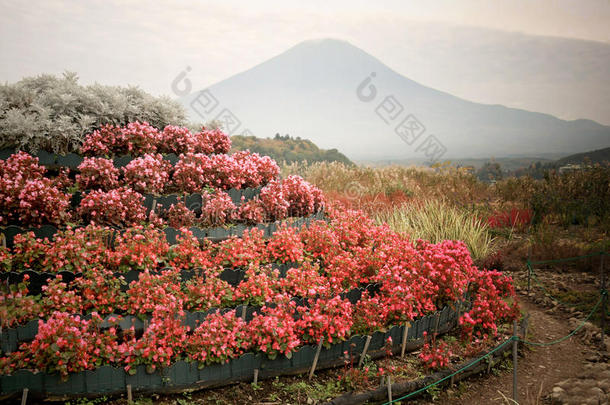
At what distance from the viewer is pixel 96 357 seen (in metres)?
3.49

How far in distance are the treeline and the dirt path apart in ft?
66.4

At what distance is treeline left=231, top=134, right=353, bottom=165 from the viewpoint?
25875mm

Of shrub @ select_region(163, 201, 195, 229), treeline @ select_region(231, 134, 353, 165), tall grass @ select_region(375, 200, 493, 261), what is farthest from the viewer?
treeline @ select_region(231, 134, 353, 165)

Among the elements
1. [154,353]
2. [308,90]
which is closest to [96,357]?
[154,353]

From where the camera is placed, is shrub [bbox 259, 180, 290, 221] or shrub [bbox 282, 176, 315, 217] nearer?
shrub [bbox 259, 180, 290, 221]

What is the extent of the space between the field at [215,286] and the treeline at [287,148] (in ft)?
61.0

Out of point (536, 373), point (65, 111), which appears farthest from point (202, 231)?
point (536, 373)

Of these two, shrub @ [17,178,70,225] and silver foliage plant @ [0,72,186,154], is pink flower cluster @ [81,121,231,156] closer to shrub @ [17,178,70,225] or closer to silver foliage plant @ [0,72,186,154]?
silver foliage plant @ [0,72,186,154]

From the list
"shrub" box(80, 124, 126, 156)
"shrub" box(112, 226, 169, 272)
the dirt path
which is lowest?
the dirt path

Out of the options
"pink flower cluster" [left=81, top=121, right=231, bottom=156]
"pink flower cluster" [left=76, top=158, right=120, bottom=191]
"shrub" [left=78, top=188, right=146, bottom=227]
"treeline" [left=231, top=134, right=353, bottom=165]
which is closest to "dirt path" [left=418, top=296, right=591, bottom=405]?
"shrub" [left=78, top=188, right=146, bottom=227]

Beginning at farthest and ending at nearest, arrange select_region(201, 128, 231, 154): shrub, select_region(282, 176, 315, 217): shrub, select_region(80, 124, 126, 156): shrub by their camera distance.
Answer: select_region(201, 128, 231, 154): shrub → select_region(282, 176, 315, 217): shrub → select_region(80, 124, 126, 156): shrub

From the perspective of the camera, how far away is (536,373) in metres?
4.62

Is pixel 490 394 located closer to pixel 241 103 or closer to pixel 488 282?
pixel 488 282

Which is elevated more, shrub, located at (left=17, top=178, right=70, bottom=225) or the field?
shrub, located at (left=17, top=178, right=70, bottom=225)
